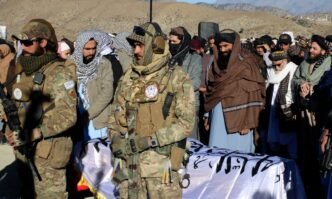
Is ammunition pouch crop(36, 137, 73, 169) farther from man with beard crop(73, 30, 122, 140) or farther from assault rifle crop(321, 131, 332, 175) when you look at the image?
man with beard crop(73, 30, 122, 140)

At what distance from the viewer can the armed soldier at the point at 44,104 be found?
4.65 m

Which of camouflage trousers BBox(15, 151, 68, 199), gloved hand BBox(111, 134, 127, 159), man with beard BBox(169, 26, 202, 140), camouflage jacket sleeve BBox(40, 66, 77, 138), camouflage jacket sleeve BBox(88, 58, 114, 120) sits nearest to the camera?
gloved hand BBox(111, 134, 127, 159)

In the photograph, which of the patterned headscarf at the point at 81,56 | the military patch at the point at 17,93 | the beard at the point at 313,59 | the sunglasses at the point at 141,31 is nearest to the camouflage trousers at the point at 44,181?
the military patch at the point at 17,93

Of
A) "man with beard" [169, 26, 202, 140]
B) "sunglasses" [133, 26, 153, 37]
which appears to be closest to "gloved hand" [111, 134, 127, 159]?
"sunglasses" [133, 26, 153, 37]

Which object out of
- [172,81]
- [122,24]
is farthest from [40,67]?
[122,24]

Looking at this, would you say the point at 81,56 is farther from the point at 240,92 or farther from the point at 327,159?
the point at 327,159

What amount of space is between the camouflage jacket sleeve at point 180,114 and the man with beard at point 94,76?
249cm

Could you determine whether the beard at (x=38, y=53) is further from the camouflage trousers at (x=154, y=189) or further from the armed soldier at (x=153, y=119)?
the camouflage trousers at (x=154, y=189)

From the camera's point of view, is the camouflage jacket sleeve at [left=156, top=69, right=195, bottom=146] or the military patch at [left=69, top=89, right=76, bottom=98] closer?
the camouflage jacket sleeve at [left=156, top=69, right=195, bottom=146]

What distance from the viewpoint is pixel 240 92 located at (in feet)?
22.4

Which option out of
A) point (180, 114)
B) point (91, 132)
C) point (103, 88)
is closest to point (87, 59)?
point (103, 88)

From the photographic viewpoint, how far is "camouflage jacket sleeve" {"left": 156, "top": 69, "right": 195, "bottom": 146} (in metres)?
4.41

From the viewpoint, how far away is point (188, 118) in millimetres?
4449

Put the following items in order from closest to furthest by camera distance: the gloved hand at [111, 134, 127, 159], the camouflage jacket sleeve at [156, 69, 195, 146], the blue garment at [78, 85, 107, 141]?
the camouflage jacket sleeve at [156, 69, 195, 146], the gloved hand at [111, 134, 127, 159], the blue garment at [78, 85, 107, 141]
